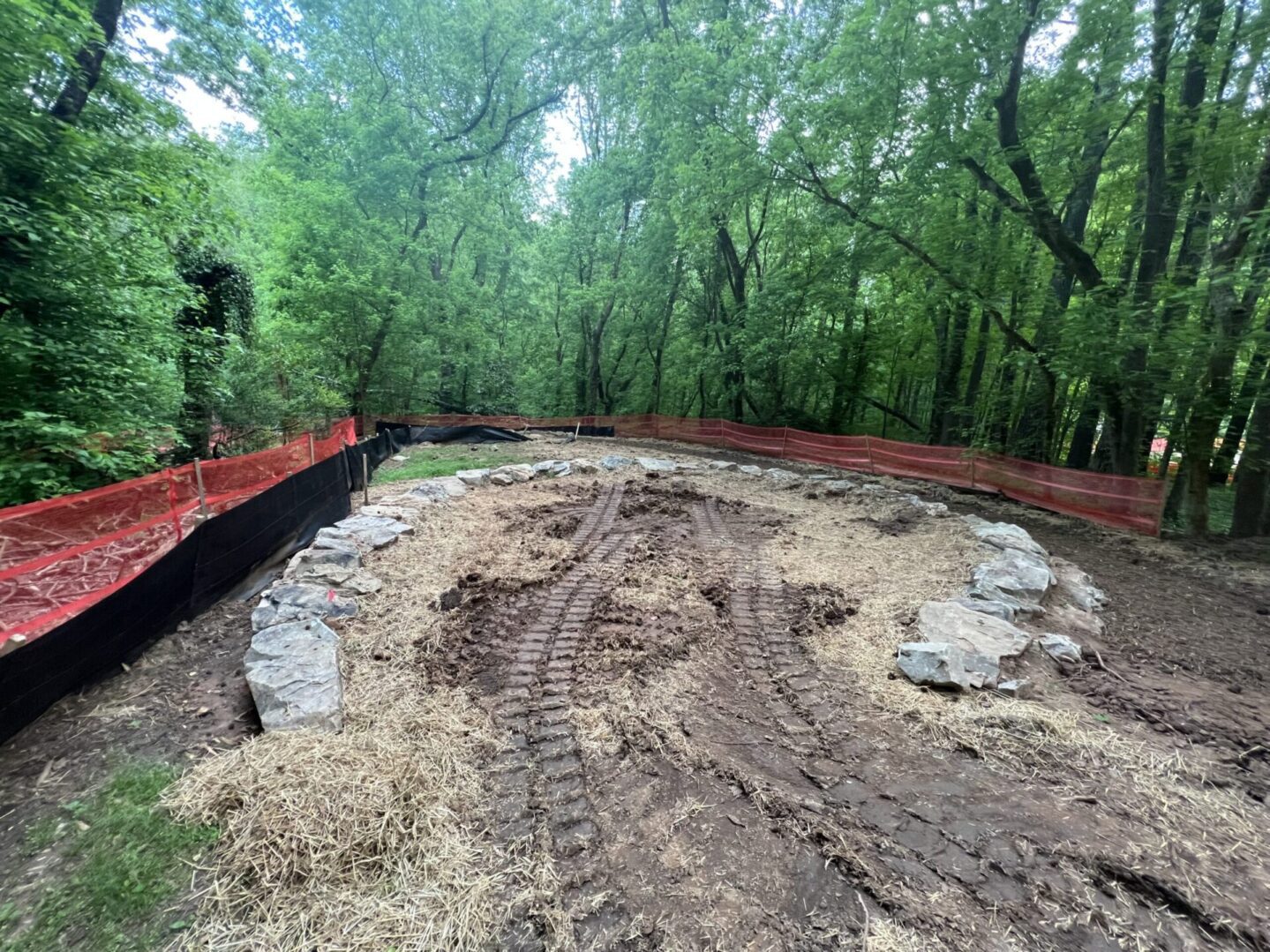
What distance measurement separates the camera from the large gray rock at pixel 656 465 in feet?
33.4

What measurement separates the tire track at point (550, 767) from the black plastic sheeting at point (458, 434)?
11134mm

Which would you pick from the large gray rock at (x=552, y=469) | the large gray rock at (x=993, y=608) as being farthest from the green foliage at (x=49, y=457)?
the large gray rock at (x=993, y=608)

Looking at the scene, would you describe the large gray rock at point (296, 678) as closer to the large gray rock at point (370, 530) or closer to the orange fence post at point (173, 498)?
the orange fence post at point (173, 498)

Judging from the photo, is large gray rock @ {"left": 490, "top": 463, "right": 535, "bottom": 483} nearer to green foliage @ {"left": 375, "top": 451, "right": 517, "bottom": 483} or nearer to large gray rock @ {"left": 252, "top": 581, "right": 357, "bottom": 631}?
green foliage @ {"left": 375, "top": 451, "right": 517, "bottom": 483}

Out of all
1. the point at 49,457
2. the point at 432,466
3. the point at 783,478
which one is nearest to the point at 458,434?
the point at 432,466

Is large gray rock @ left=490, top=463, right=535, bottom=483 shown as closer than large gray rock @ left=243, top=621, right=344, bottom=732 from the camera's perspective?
No

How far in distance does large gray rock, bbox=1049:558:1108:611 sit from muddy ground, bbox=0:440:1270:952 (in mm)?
145

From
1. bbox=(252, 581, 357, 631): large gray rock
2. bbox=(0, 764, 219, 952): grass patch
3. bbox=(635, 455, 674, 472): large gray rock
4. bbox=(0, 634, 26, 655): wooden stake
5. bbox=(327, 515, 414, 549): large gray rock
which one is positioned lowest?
bbox=(0, 764, 219, 952): grass patch

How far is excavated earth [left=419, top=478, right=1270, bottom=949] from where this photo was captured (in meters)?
1.67

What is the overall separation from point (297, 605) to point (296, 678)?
1.14m

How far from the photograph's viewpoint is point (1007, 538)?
5.54 m

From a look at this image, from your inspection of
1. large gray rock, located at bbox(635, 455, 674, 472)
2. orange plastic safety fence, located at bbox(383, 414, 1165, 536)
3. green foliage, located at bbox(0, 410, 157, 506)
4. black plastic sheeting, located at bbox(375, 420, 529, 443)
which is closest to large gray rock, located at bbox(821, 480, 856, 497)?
orange plastic safety fence, located at bbox(383, 414, 1165, 536)

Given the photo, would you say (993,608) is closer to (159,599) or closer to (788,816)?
(788,816)

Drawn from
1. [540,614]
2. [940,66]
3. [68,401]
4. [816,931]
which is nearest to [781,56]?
[940,66]
